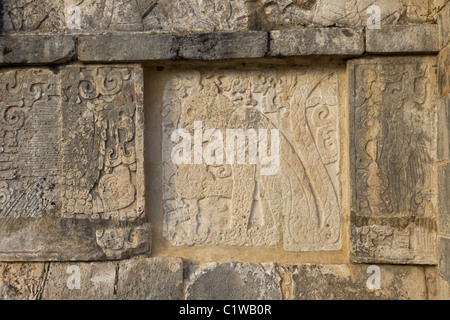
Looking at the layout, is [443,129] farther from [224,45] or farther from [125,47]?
[125,47]

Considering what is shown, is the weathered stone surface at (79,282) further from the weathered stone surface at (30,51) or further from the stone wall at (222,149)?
the weathered stone surface at (30,51)

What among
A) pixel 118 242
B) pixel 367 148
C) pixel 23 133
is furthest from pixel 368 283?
pixel 23 133

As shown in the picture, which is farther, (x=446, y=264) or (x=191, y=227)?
(x=191, y=227)

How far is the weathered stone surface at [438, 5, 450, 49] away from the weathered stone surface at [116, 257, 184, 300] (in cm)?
255

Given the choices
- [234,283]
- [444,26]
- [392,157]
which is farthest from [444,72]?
[234,283]

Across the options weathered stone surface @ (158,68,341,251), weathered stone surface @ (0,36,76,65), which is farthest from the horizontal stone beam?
weathered stone surface @ (158,68,341,251)

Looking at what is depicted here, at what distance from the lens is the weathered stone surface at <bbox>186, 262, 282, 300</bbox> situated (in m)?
3.11

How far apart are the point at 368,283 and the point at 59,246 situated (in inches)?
94.8

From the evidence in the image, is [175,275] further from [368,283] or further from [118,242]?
[368,283]

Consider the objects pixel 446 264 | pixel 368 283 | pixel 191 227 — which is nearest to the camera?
pixel 446 264

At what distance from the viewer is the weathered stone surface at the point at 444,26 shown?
2.84 metres

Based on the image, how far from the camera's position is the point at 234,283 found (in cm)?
312

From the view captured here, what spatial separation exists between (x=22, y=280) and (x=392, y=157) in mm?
3035

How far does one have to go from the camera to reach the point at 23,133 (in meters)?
3.24
